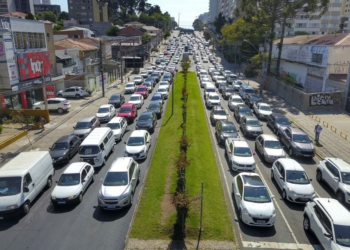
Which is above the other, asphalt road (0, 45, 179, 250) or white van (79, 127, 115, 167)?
white van (79, 127, 115, 167)

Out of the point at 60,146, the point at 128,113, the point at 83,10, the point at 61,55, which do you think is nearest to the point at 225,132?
the point at 128,113

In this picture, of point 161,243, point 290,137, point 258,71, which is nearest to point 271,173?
point 290,137

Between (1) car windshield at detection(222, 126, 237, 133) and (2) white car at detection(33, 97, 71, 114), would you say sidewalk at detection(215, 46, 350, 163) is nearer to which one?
(1) car windshield at detection(222, 126, 237, 133)

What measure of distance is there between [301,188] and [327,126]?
16.0 metres

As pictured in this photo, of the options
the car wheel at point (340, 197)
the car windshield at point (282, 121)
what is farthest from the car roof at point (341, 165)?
the car windshield at point (282, 121)

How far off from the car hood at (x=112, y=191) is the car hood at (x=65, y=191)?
154 centimetres

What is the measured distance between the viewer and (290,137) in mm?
23219

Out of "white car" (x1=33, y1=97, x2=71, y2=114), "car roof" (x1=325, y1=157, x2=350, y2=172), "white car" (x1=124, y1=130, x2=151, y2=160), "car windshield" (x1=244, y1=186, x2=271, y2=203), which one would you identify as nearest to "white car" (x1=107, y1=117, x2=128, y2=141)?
"white car" (x1=124, y1=130, x2=151, y2=160)

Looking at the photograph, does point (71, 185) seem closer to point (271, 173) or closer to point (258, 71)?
point (271, 173)

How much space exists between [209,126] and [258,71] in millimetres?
39577

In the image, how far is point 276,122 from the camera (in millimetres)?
27656

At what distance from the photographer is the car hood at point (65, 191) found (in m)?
15.6

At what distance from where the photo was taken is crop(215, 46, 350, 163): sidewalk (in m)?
23.6

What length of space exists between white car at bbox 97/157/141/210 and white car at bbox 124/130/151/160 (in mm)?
3250
